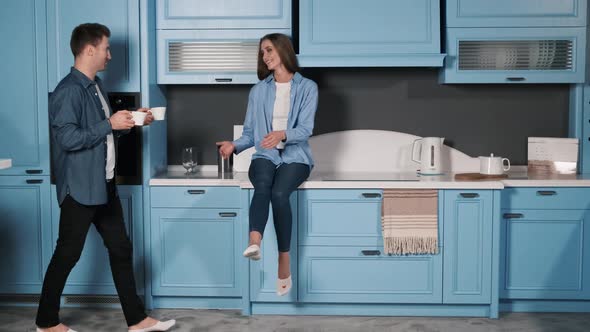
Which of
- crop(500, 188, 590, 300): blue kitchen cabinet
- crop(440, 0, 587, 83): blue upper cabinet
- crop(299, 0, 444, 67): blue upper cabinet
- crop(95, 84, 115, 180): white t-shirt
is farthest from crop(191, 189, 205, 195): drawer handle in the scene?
crop(500, 188, 590, 300): blue kitchen cabinet

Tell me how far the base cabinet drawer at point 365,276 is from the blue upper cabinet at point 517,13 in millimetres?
1342

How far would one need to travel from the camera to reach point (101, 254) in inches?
168

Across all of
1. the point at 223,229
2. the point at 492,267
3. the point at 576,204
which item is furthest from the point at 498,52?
the point at 223,229

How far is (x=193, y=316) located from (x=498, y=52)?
223 centimetres

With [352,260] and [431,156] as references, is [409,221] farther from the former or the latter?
[431,156]

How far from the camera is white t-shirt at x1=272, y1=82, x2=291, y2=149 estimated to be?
4.02 meters

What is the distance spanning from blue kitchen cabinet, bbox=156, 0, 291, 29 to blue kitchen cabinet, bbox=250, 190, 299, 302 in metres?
0.98

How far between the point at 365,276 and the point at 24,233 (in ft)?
6.25

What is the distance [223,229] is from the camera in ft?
13.8

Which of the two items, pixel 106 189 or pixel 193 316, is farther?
pixel 193 316

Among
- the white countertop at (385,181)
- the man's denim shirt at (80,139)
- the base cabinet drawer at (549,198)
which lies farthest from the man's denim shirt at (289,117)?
the base cabinet drawer at (549,198)

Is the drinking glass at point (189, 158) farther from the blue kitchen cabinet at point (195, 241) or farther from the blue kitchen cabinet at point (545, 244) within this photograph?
the blue kitchen cabinet at point (545, 244)

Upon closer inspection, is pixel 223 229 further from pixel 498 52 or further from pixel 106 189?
pixel 498 52

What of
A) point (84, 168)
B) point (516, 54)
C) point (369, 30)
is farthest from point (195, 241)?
point (516, 54)
